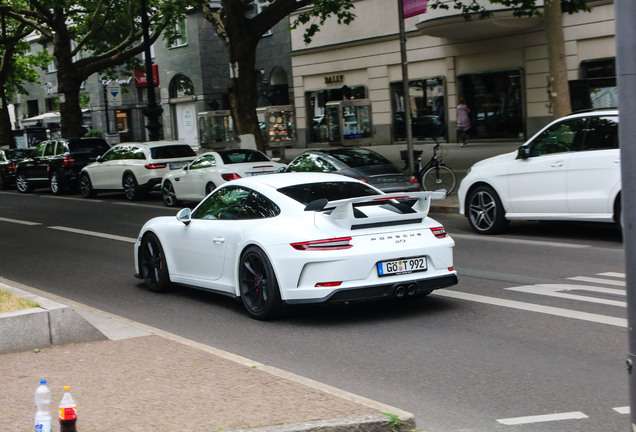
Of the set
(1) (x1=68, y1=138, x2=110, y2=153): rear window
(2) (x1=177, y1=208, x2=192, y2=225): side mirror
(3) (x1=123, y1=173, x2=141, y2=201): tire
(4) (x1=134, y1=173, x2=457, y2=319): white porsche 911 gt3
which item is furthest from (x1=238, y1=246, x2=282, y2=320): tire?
(1) (x1=68, y1=138, x2=110, y2=153): rear window

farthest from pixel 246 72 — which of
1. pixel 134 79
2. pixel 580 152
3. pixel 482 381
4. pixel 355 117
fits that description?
pixel 134 79

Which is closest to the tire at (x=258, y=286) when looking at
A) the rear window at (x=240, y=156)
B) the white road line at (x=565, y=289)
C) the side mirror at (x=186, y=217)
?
the side mirror at (x=186, y=217)

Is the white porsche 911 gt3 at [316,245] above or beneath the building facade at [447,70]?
beneath

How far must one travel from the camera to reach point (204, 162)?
2089cm

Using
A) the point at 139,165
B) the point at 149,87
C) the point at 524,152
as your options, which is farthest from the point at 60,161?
the point at 524,152

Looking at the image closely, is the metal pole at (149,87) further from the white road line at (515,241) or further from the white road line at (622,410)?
the white road line at (622,410)

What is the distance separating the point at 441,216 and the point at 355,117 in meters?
10.6

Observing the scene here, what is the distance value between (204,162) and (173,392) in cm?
1555

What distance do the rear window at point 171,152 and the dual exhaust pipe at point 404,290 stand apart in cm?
1708

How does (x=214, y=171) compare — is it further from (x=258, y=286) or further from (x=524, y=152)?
(x=258, y=286)

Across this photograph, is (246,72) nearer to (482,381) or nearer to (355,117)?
(355,117)

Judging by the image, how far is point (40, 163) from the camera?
29391 mm

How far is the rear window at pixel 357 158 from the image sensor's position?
54.7ft

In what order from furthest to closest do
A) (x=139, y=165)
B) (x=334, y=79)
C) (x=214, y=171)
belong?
1. (x=334, y=79)
2. (x=139, y=165)
3. (x=214, y=171)
